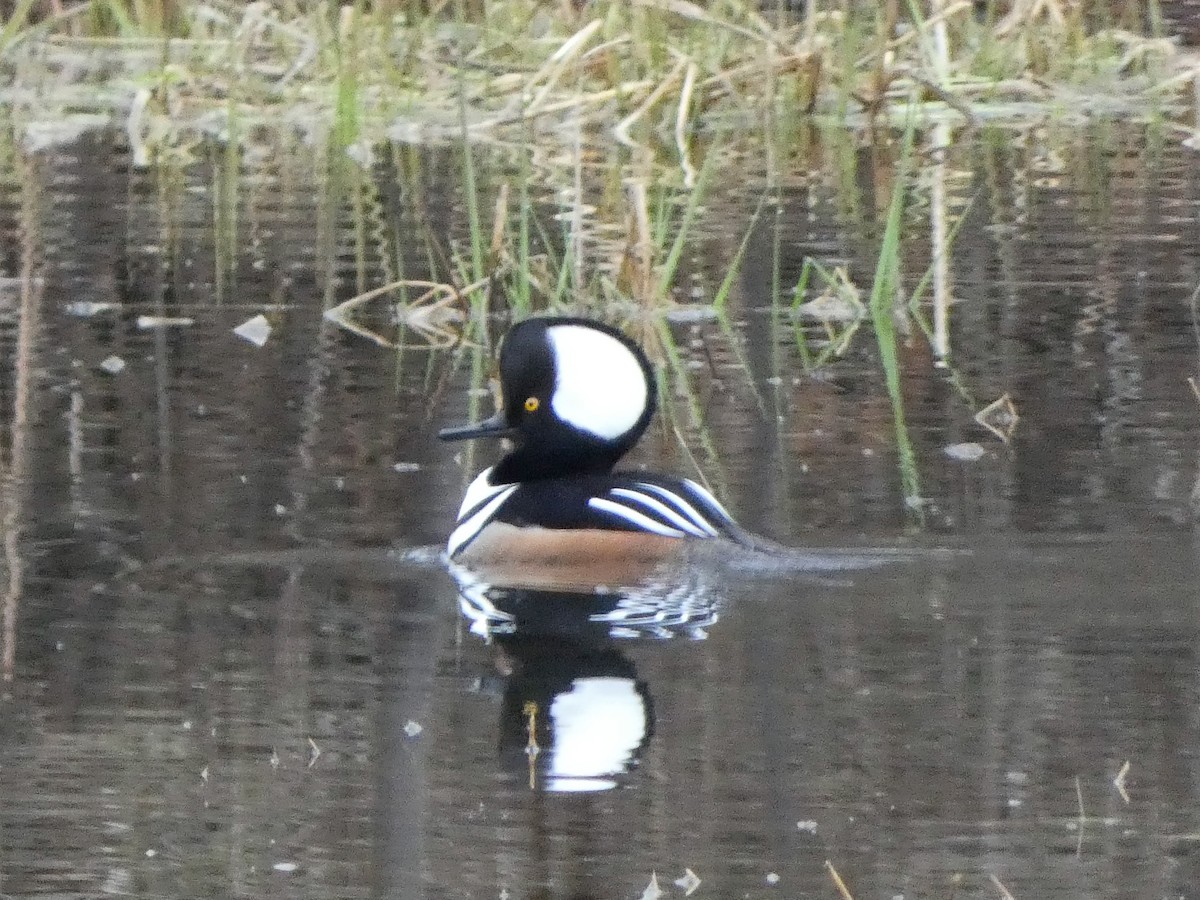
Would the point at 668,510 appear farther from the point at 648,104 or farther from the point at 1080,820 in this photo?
the point at 648,104

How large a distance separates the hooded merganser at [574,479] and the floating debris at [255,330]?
7.28 ft

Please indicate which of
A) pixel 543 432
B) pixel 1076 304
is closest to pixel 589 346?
pixel 543 432

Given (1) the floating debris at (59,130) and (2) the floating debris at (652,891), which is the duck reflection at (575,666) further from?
(1) the floating debris at (59,130)

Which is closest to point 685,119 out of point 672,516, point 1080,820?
point 672,516

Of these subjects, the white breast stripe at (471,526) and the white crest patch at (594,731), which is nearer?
the white crest patch at (594,731)

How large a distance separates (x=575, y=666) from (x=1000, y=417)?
2437 mm

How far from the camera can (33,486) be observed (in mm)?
6738

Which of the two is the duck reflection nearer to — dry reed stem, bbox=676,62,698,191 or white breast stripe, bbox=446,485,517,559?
white breast stripe, bbox=446,485,517,559

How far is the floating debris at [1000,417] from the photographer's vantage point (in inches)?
287

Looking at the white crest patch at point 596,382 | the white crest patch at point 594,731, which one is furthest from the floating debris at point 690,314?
the white crest patch at point 594,731

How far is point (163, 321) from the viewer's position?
9.09m

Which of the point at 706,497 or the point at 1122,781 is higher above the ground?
the point at 706,497

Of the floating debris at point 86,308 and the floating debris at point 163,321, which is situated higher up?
the floating debris at point 86,308

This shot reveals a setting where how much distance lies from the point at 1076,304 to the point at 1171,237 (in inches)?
59.2
